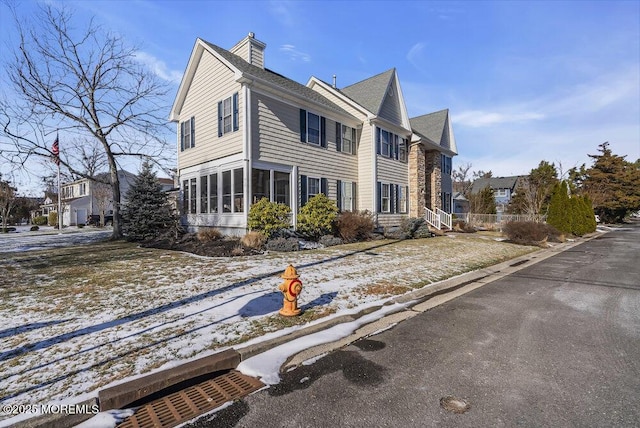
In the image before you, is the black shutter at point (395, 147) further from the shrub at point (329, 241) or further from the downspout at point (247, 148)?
the downspout at point (247, 148)

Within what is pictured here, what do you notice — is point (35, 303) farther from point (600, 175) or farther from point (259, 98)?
point (600, 175)

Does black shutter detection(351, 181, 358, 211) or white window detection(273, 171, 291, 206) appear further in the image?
black shutter detection(351, 181, 358, 211)

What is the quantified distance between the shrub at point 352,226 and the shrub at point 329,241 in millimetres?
538

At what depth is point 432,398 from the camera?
277 centimetres

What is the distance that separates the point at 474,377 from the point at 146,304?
484 cm

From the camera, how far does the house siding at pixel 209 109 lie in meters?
13.1

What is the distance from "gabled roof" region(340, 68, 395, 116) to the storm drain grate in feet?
53.0

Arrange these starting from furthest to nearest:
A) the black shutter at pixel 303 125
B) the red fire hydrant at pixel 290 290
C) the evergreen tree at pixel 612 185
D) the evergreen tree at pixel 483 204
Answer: the evergreen tree at pixel 612 185 → the evergreen tree at pixel 483 204 → the black shutter at pixel 303 125 → the red fire hydrant at pixel 290 290

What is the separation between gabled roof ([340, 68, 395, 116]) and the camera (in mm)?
17703

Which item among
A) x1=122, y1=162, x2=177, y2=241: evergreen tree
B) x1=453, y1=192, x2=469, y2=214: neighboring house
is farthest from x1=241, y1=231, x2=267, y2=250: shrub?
x1=453, y1=192, x2=469, y2=214: neighboring house

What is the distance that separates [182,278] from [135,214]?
10.3 metres

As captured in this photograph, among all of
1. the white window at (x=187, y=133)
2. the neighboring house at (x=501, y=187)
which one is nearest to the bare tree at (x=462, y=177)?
the neighboring house at (x=501, y=187)

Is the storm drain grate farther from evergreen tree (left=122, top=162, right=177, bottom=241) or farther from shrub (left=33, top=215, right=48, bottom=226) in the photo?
shrub (left=33, top=215, right=48, bottom=226)

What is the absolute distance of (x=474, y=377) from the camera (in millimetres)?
3125
